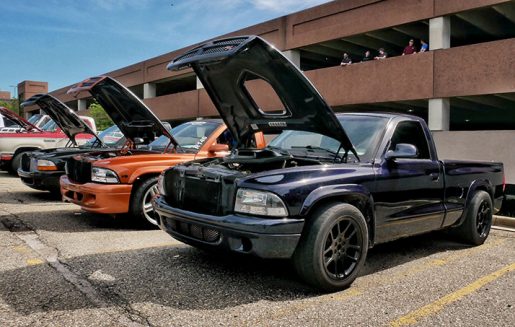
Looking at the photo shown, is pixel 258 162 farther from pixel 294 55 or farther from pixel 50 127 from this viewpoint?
pixel 294 55

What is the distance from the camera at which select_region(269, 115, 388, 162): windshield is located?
464cm

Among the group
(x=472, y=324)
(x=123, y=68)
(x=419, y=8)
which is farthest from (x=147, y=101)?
(x=472, y=324)

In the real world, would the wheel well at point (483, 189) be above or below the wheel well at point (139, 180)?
below

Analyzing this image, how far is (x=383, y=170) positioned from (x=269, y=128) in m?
1.26

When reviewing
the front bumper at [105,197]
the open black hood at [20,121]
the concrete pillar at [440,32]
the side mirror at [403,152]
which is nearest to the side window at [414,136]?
the side mirror at [403,152]

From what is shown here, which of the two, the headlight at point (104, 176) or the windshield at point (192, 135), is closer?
the headlight at point (104, 176)

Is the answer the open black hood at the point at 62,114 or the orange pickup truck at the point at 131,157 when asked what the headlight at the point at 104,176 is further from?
the open black hood at the point at 62,114

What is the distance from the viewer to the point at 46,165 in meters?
7.99

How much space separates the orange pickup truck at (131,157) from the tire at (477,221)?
2.80 m

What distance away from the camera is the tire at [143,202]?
605 centimetres

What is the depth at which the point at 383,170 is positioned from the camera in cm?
441

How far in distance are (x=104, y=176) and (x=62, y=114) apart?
3925 mm

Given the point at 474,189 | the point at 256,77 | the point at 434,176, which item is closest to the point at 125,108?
the point at 256,77

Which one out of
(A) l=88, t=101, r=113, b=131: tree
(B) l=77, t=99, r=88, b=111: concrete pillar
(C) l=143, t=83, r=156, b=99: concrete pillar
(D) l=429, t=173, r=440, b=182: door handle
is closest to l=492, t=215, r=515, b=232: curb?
(D) l=429, t=173, r=440, b=182: door handle
